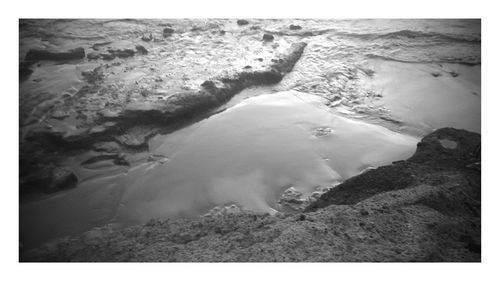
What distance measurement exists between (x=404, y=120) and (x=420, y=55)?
8.00ft

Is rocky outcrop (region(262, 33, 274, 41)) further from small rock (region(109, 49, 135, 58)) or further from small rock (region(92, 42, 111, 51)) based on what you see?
small rock (region(92, 42, 111, 51))

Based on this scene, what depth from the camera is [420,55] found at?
20.4 ft

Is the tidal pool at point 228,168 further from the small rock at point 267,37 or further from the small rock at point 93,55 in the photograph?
the small rock at point 93,55

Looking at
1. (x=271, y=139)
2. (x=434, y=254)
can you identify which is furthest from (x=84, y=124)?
(x=434, y=254)

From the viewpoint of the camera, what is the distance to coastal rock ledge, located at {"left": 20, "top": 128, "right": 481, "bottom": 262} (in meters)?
2.21

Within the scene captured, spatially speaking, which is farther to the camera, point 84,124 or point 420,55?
point 420,55

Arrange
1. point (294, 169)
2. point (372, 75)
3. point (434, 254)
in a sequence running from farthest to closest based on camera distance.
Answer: point (372, 75)
point (294, 169)
point (434, 254)

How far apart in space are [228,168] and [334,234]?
5.20ft

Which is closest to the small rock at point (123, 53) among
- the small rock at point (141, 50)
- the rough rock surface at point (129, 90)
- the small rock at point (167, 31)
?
the rough rock surface at point (129, 90)

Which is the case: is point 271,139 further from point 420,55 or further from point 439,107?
point 420,55

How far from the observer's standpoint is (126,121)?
3.99m

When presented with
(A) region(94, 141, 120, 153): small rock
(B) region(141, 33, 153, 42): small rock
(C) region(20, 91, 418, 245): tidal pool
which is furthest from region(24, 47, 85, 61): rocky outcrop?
(C) region(20, 91, 418, 245): tidal pool

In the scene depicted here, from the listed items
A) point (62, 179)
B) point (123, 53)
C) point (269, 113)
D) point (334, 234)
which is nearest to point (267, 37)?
point (269, 113)

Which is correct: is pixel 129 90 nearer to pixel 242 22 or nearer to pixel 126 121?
pixel 126 121
